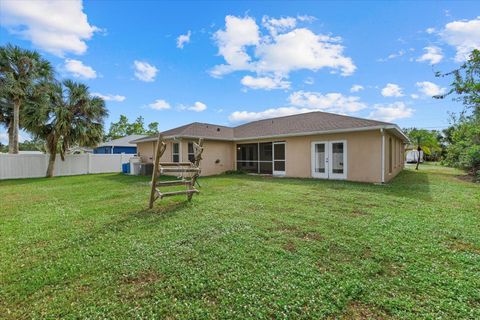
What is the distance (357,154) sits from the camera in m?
11.2

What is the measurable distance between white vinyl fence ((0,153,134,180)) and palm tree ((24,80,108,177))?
2.91 ft

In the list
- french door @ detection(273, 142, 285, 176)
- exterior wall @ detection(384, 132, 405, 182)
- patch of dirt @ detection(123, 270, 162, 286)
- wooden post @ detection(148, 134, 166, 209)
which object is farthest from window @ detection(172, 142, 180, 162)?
patch of dirt @ detection(123, 270, 162, 286)

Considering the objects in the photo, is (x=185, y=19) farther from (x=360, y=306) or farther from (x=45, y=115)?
(x=360, y=306)

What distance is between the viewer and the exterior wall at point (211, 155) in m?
14.9

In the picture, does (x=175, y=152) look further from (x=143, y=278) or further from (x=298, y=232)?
(x=143, y=278)

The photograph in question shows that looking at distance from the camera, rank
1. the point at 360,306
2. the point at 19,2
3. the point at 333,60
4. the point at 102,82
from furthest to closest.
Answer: the point at 102,82, the point at 333,60, the point at 19,2, the point at 360,306

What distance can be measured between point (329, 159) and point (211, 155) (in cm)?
717

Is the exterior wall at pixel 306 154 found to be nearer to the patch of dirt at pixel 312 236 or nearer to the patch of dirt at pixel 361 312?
the patch of dirt at pixel 312 236

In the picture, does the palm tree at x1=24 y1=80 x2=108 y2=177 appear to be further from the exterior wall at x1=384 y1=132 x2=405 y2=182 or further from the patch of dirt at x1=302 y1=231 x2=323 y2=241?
the exterior wall at x1=384 y1=132 x2=405 y2=182

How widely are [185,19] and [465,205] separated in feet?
43.9

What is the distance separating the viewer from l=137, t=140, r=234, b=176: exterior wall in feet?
48.7

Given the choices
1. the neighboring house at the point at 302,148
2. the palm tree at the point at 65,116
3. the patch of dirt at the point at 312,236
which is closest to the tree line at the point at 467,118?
the neighboring house at the point at 302,148

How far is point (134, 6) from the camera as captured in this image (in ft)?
33.6

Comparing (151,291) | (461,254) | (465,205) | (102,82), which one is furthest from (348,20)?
(102,82)
